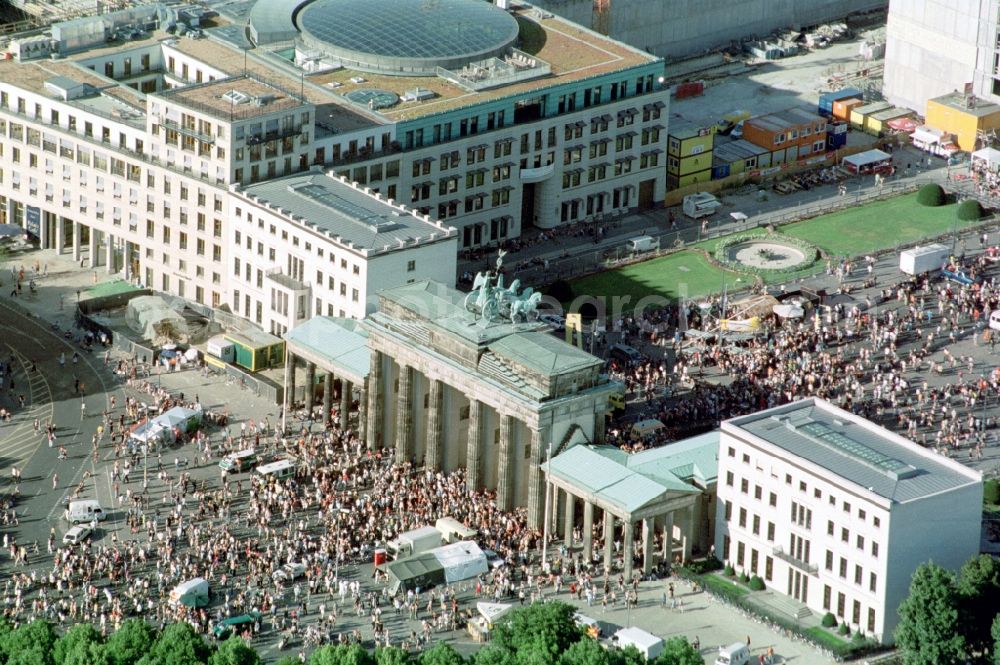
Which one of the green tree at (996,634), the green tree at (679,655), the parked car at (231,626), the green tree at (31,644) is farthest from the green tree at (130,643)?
the green tree at (996,634)

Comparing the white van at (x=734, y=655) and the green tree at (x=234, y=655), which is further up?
the green tree at (x=234, y=655)

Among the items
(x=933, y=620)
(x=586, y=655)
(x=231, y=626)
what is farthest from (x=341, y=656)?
(x=933, y=620)

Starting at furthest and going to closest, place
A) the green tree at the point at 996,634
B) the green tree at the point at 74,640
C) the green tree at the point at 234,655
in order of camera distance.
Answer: the green tree at the point at 996,634 < the green tree at the point at 74,640 < the green tree at the point at 234,655

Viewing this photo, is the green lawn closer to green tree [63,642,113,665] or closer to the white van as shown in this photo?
the white van

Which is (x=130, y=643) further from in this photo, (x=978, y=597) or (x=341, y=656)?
(x=978, y=597)

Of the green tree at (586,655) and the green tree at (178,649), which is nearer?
the green tree at (586,655)

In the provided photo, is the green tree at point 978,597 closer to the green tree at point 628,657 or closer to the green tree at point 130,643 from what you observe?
the green tree at point 628,657
